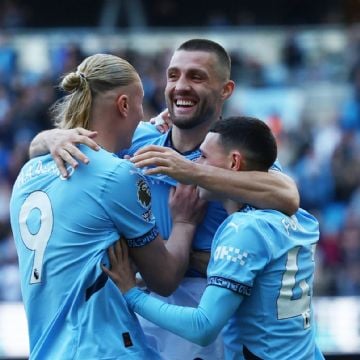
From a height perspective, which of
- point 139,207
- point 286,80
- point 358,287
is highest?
point 139,207

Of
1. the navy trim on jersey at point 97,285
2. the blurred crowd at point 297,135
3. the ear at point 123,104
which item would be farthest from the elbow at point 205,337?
the blurred crowd at point 297,135

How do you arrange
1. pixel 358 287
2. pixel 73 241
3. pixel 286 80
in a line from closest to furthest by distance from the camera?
pixel 73 241 → pixel 358 287 → pixel 286 80

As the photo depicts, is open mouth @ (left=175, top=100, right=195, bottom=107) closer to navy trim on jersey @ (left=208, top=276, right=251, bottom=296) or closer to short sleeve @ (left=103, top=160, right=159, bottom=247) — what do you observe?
short sleeve @ (left=103, top=160, right=159, bottom=247)

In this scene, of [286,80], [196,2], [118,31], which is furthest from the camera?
[196,2]

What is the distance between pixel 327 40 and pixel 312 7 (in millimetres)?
1658

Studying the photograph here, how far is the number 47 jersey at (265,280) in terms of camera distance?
4.52 metres

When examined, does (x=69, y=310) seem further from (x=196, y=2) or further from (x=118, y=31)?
(x=196, y=2)

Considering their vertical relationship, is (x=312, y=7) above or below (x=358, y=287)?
above

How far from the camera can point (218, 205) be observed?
520cm

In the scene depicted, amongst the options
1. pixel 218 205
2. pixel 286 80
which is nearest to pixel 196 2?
pixel 286 80

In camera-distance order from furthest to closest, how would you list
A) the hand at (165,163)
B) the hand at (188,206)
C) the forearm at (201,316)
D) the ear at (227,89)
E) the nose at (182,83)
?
the ear at (227,89) → the nose at (182,83) → the hand at (188,206) → the hand at (165,163) → the forearm at (201,316)

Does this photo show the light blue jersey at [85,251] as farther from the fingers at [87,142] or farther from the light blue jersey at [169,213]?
the light blue jersey at [169,213]

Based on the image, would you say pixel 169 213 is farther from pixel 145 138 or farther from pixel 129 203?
pixel 129 203

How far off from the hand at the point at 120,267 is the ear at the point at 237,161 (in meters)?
0.57
